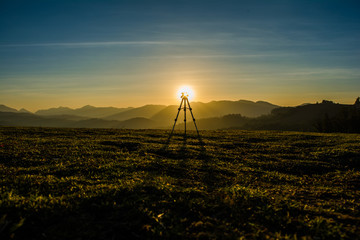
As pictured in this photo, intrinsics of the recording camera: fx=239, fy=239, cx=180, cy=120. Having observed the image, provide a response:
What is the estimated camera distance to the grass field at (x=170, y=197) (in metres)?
6.64

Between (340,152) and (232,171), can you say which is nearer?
(232,171)

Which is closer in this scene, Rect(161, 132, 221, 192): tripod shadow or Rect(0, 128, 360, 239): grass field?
Rect(0, 128, 360, 239): grass field

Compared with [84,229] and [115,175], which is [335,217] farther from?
Result: [115,175]

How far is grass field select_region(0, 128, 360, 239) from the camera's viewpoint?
664 centimetres

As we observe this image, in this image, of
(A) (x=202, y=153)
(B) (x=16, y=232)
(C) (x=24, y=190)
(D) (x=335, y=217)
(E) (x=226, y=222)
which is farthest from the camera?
(A) (x=202, y=153)

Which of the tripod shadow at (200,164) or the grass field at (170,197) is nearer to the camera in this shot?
the grass field at (170,197)

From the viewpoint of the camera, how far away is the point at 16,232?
245 inches

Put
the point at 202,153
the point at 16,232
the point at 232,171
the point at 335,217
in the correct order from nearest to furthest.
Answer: the point at 16,232
the point at 335,217
the point at 232,171
the point at 202,153

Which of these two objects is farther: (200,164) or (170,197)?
(200,164)

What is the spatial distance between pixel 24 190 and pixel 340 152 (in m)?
22.5

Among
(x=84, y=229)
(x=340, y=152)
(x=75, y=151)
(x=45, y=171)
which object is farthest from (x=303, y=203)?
(x=75, y=151)

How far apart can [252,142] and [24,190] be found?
887 inches

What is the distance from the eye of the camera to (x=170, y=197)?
870 cm

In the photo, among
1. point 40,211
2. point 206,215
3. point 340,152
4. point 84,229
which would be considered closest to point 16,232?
point 40,211
